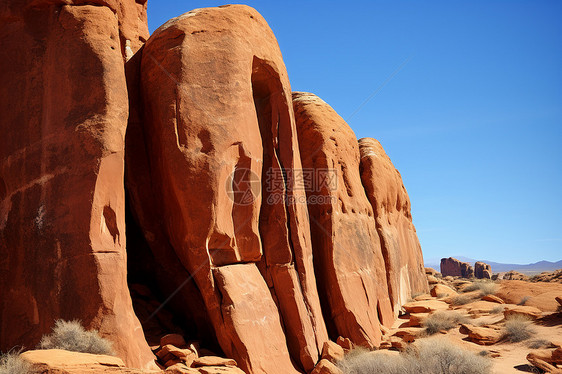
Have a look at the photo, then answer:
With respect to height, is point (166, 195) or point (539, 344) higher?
point (166, 195)

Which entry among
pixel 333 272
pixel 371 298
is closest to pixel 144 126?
pixel 333 272

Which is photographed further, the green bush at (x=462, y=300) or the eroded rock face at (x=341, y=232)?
the green bush at (x=462, y=300)

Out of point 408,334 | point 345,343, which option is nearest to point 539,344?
point 408,334

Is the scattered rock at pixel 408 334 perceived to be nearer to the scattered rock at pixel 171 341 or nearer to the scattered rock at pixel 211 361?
the scattered rock at pixel 211 361

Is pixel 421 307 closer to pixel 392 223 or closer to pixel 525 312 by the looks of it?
pixel 525 312

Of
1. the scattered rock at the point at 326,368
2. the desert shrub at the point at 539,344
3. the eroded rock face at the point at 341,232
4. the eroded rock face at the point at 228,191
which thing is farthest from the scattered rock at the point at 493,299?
the scattered rock at the point at 326,368

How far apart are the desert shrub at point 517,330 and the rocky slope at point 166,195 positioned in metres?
3.25

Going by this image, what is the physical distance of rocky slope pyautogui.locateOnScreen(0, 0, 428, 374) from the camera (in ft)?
25.1

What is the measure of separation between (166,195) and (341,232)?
556cm

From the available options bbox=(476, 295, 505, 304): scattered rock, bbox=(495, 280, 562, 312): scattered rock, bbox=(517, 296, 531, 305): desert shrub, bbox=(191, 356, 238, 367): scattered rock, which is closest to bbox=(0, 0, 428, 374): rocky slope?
bbox=(191, 356, 238, 367): scattered rock

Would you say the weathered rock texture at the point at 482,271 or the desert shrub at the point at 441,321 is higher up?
the weathered rock texture at the point at 482,271

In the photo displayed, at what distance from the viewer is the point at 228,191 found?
9734 millimetres

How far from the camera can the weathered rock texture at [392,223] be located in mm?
17625

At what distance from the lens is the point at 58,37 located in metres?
8.59
